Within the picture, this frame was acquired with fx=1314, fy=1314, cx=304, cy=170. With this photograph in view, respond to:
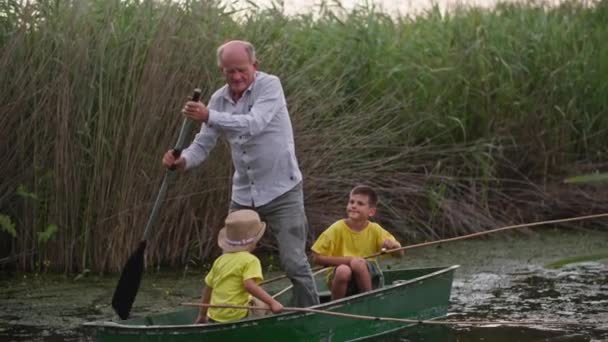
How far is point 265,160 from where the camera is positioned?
6.24 m

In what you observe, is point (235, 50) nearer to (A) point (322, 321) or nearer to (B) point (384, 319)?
(A) point (322, 321)

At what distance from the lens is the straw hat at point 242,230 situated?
589cm

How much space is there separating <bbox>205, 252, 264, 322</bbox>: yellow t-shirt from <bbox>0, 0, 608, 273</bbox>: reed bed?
2.61m

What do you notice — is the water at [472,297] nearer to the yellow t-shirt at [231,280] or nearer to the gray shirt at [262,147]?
the yellow t-shirt at [231,280]

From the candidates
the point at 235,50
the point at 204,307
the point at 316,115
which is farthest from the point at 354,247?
the point at 316,115

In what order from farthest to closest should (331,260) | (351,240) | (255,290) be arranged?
1. (351,240)
2. (331,260)
3. (255,290)

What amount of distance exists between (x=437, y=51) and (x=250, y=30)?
242cm

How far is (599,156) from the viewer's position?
11.2 meters

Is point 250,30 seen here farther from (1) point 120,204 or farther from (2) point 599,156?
(2) point 599,156

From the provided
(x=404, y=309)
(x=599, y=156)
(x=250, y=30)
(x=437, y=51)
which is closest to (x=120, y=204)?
(x=250, y=30)

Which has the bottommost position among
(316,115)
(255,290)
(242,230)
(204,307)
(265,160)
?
(204,307)

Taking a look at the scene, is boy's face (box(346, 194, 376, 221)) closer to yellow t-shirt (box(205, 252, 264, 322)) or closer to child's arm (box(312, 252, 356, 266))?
child's arm (box(312, 252, 356, 266))

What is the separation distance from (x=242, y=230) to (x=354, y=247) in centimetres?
127

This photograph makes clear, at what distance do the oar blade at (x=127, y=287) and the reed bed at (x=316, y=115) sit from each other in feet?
6.18
